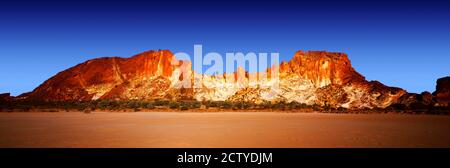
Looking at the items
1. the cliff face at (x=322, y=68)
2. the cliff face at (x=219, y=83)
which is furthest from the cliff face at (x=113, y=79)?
the cliff face at (x=322, y=68)

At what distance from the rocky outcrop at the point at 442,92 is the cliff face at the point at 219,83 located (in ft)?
23.7

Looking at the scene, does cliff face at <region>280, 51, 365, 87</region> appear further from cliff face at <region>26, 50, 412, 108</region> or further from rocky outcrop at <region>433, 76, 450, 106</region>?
rocky outcrop at <region>433, 76, 450, 106</region>

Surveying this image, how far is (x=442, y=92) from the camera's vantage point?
60.2m

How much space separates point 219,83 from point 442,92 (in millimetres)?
48869

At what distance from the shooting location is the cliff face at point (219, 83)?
7294 centimetres

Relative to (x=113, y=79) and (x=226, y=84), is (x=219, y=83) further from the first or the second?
(x=113, y=79)

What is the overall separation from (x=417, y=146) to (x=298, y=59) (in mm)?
83116

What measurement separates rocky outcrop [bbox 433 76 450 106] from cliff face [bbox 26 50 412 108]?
23.7 ft

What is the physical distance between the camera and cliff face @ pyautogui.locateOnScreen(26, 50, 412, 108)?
72.9m

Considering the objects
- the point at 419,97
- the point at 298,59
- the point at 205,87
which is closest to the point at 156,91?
the point at 205,87

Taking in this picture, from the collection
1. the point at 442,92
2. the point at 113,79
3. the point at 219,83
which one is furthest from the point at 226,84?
the point at 442,92

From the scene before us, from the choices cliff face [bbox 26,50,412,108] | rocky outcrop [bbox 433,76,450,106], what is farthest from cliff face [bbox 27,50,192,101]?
rocky outcrop [bbox 433,76,450,106]

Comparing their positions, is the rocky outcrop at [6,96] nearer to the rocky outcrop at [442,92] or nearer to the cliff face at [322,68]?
the cliff face at [322,68]
